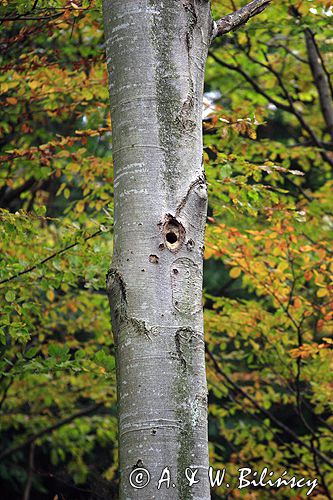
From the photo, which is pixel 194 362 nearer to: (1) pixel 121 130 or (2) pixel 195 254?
(2) pixel 195 254

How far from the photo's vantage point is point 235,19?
2.42 m

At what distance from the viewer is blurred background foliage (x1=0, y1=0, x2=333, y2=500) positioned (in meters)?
4.09

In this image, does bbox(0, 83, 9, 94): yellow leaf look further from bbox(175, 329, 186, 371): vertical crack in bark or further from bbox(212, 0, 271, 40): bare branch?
bbox(175, 329, 186, 371): vertical crack in bark

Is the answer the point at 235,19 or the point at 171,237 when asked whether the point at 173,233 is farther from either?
the point at 235,19

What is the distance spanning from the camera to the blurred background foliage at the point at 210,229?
4.09m

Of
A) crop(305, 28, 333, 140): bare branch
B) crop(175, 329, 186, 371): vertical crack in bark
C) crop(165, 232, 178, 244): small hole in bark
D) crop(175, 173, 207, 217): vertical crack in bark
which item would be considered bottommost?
crop(175, 329, 186, 371): vertical crack in bark

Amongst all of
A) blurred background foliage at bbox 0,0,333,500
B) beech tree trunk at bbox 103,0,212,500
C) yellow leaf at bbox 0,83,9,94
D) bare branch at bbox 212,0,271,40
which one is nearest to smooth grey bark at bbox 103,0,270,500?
beech tree trunk at bbox 103,0,212,500

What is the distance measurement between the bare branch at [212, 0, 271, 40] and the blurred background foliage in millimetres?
1014

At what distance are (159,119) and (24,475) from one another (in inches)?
374

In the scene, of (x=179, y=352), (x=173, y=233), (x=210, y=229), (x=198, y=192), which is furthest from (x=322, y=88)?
(x=179, y=352)

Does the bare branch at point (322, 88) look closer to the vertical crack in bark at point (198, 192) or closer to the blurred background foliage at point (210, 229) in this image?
the blurred background foliage at point (210, 229)

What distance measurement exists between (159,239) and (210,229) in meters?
3.03

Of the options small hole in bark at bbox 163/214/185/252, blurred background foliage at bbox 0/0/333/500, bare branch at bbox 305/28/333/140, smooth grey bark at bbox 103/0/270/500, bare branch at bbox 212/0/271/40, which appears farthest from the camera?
bare branch at bbox 305/28/333/140

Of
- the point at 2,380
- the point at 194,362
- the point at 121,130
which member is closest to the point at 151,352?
the point at 194,362
